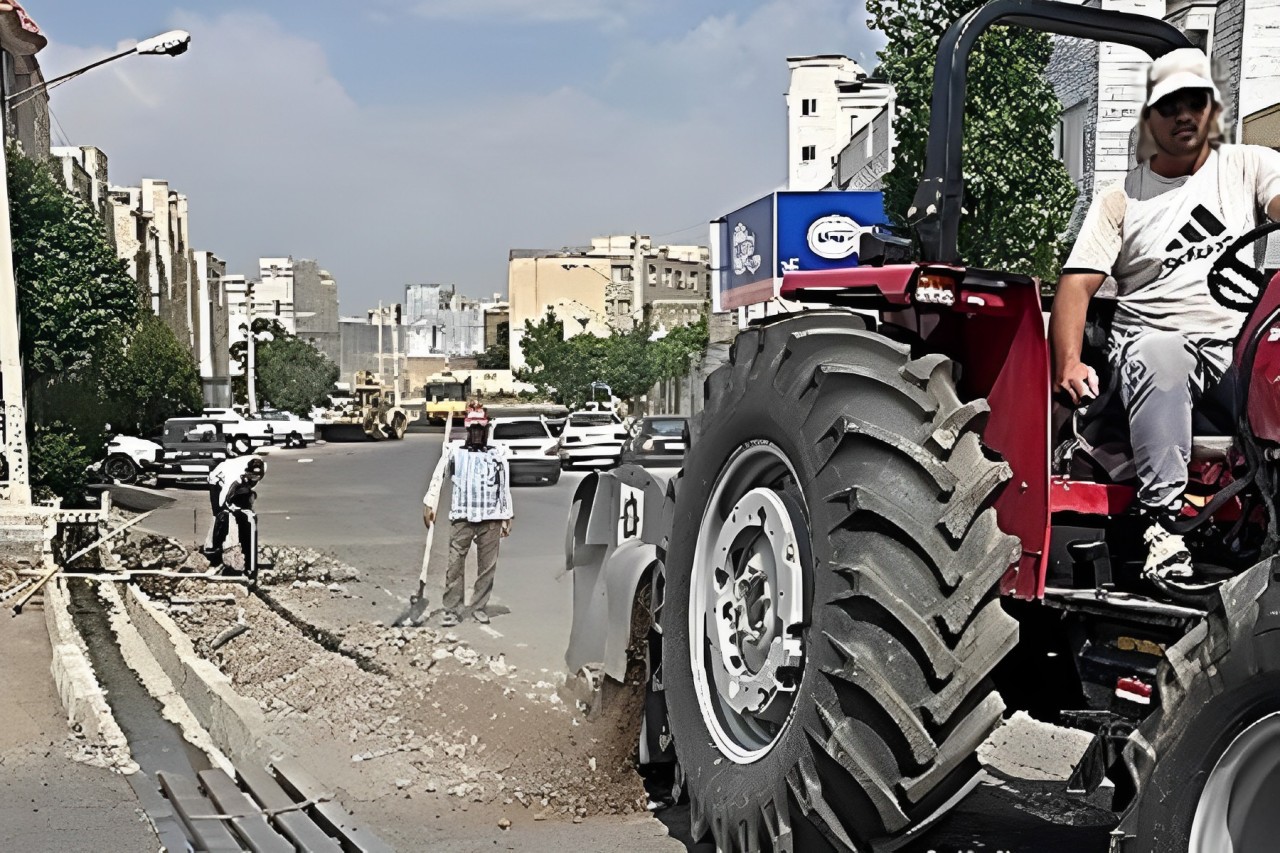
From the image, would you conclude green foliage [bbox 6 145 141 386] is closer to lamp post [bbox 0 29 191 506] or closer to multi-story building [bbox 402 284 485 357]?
lamp post [bbox 0 29 191 506]

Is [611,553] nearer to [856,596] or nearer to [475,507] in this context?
[856,596]

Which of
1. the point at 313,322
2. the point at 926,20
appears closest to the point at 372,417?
the point at 926,20

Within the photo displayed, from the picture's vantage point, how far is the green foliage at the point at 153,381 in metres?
41.2

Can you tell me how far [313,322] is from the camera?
161 meters

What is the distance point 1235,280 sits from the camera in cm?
407

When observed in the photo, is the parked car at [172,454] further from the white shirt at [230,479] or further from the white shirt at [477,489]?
the white shirt at [477,489]

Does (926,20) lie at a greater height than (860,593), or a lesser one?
greater

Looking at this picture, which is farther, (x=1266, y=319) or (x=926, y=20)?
(x=926, y=20)

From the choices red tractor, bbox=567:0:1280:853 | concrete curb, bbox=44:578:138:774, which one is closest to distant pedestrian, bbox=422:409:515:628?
concrete curb, bbox=44:578:138:774

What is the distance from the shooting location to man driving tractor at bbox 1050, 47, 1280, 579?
4047mm

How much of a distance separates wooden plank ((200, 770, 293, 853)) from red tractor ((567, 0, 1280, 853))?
197 cm

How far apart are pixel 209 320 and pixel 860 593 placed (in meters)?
89.1

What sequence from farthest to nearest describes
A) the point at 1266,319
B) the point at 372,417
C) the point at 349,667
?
the point at 372,417 → the point at 349,667 → the point at 1266,319

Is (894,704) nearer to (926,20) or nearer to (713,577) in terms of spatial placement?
(713,577)
